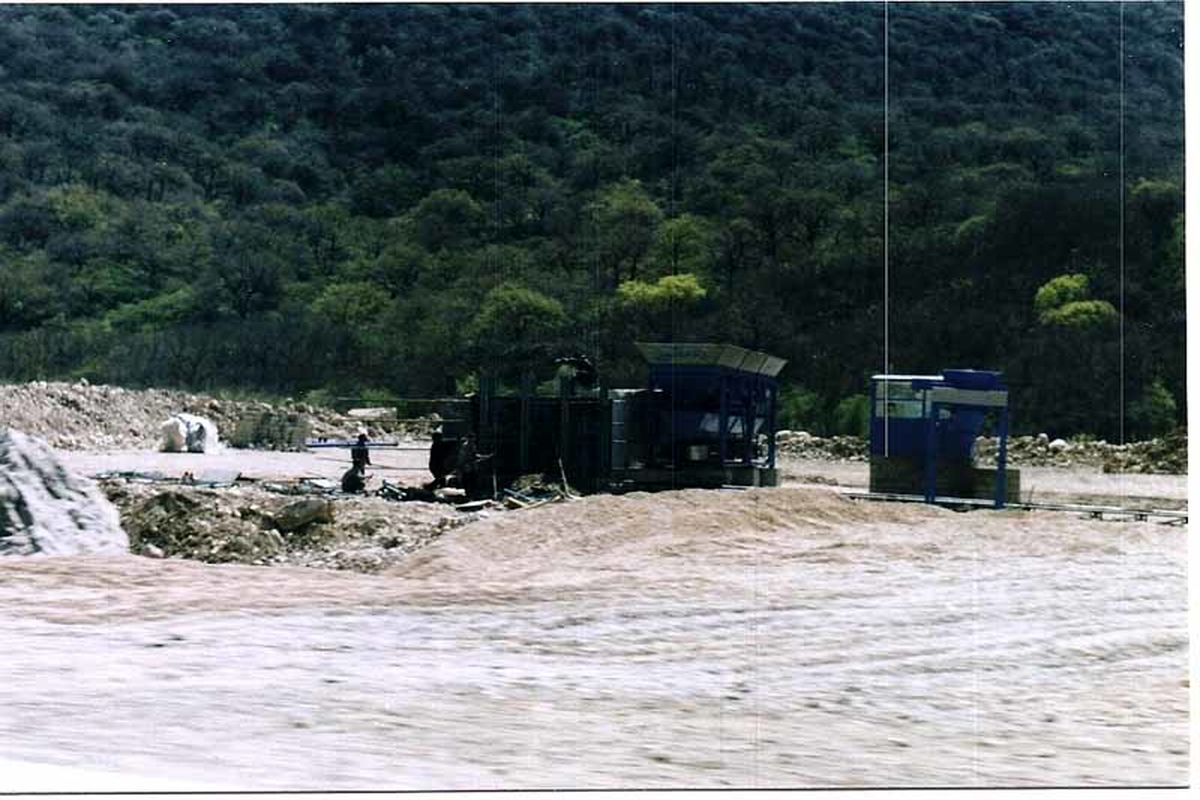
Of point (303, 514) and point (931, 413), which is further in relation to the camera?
point (931, 413)

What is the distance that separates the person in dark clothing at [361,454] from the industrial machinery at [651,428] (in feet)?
1.63

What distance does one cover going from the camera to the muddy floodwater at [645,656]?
10.4 m

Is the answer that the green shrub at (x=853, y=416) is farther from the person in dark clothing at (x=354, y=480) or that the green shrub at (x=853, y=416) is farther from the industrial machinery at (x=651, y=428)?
the person in dark clothing at (x=354, y=480)

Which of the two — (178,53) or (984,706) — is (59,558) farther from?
(984,706)

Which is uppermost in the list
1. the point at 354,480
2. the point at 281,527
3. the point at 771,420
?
the point at 771,420

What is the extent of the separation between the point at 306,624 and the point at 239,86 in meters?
3.25

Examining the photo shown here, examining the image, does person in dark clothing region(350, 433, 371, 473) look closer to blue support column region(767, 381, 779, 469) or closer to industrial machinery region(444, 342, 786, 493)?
industrial machinery region(444, 342, 786, 493)

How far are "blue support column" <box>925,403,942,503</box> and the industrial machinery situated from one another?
96 centimetres

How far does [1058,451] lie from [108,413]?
18.7 feet

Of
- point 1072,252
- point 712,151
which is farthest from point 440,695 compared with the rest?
point 1072,252

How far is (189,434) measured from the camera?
1197cm

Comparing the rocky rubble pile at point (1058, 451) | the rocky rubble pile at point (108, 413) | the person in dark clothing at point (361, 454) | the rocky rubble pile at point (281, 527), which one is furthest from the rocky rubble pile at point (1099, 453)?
the rocky rubble pile at point (108, 413)

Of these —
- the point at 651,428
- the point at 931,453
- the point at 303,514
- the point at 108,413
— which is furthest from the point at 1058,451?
the point at 108,413

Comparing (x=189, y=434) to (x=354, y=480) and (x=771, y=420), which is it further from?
(x=771, y=420)
